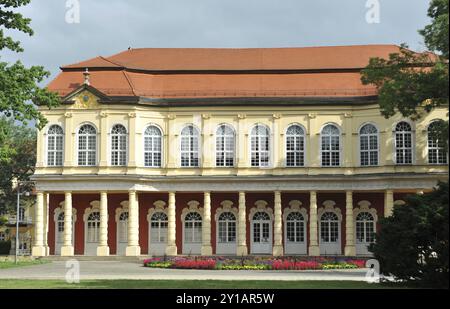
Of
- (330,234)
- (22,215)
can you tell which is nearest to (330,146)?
(330,234)

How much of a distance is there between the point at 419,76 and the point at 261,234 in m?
24.0

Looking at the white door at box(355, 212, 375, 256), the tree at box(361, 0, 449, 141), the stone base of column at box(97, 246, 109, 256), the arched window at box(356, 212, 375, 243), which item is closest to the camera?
the tree at box(361, 0, 449, 141)

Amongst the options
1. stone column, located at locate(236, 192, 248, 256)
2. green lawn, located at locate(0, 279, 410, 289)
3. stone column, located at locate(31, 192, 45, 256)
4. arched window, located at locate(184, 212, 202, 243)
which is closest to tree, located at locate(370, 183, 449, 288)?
green lawn, located at locate(0, 279, 410, 289)

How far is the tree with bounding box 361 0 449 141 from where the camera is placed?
102 feet

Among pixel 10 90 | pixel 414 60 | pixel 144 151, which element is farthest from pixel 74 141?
pixel 414 60

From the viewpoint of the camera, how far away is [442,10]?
109 feet

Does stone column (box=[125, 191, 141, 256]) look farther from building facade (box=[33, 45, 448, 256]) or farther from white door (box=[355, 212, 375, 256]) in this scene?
white door (box=[355, 212, 375, 256])

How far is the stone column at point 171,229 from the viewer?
172 feet

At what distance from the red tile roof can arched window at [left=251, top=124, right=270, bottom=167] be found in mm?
2251

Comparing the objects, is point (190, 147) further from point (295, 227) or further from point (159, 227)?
point (295, 227)

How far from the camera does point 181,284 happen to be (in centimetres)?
2778

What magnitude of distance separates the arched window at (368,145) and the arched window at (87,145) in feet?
54.9

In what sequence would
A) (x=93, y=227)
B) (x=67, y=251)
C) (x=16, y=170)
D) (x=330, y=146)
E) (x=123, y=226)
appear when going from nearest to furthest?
(x=67, y=251) → (x=330, y=146) → (x=123, y=226) → (x=93, y=227) → (x=16, y=170)
